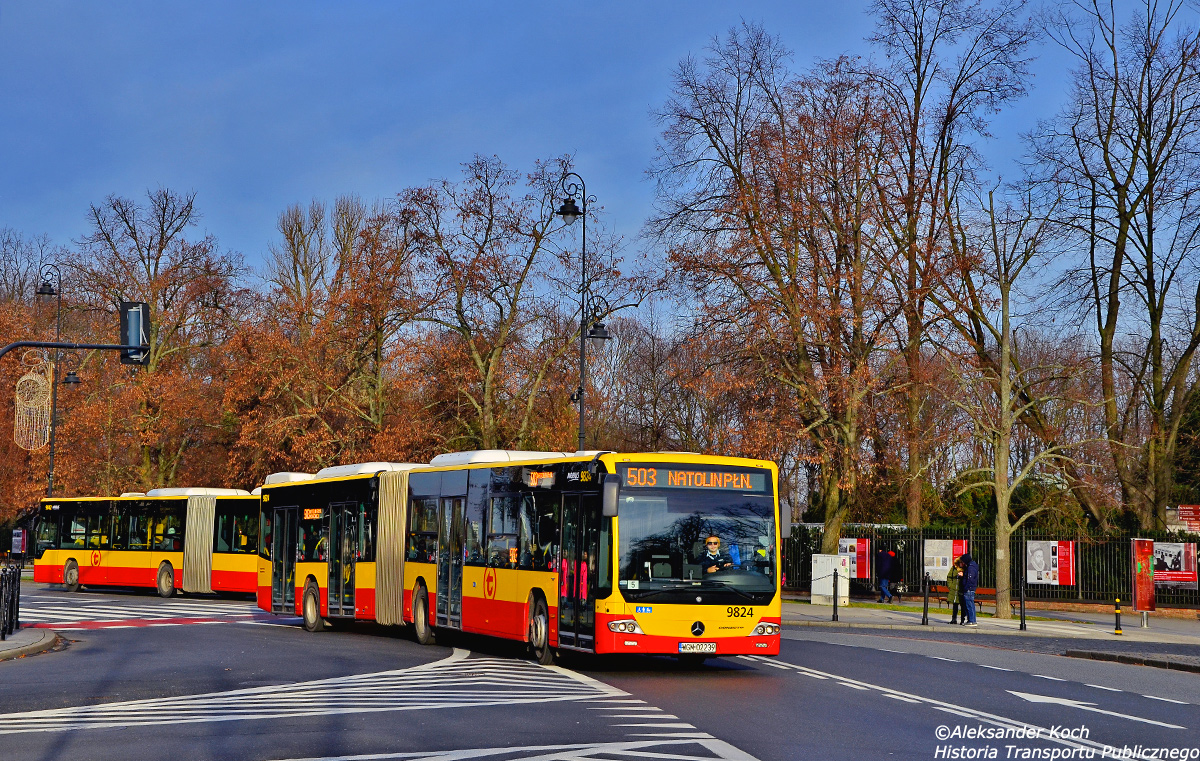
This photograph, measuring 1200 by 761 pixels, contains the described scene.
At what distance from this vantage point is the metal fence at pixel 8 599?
2234 cm

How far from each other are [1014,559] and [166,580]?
25.8m

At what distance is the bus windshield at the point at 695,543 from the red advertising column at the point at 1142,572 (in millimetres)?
18438

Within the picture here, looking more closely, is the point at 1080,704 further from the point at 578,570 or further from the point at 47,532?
the point at 47,532

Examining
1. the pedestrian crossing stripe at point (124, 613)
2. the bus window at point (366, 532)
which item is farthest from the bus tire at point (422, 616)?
the pedestrian crossing stripe at point (124, 613)

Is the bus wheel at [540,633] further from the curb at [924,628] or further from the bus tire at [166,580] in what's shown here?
the bus tire at [166,580]

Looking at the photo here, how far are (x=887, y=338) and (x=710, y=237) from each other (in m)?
6.14

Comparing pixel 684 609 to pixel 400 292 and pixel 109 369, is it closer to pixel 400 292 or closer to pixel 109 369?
pixel 400 292

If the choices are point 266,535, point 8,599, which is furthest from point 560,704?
point 266,535

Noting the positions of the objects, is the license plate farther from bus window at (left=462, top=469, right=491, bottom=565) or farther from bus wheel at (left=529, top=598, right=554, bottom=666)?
bus window at (left=462, top=469, right=491, bottom=565)

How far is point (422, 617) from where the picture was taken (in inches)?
909

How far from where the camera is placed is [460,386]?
41.2 meters

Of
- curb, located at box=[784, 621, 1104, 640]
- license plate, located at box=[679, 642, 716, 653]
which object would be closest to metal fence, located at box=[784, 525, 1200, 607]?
curb, located at box=[784, 621, 1104, 640]

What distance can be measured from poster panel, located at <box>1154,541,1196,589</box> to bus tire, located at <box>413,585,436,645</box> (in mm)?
20086

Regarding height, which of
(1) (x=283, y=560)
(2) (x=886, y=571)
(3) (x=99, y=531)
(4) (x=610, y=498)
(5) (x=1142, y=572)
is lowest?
(2) (x=886, y=571)
